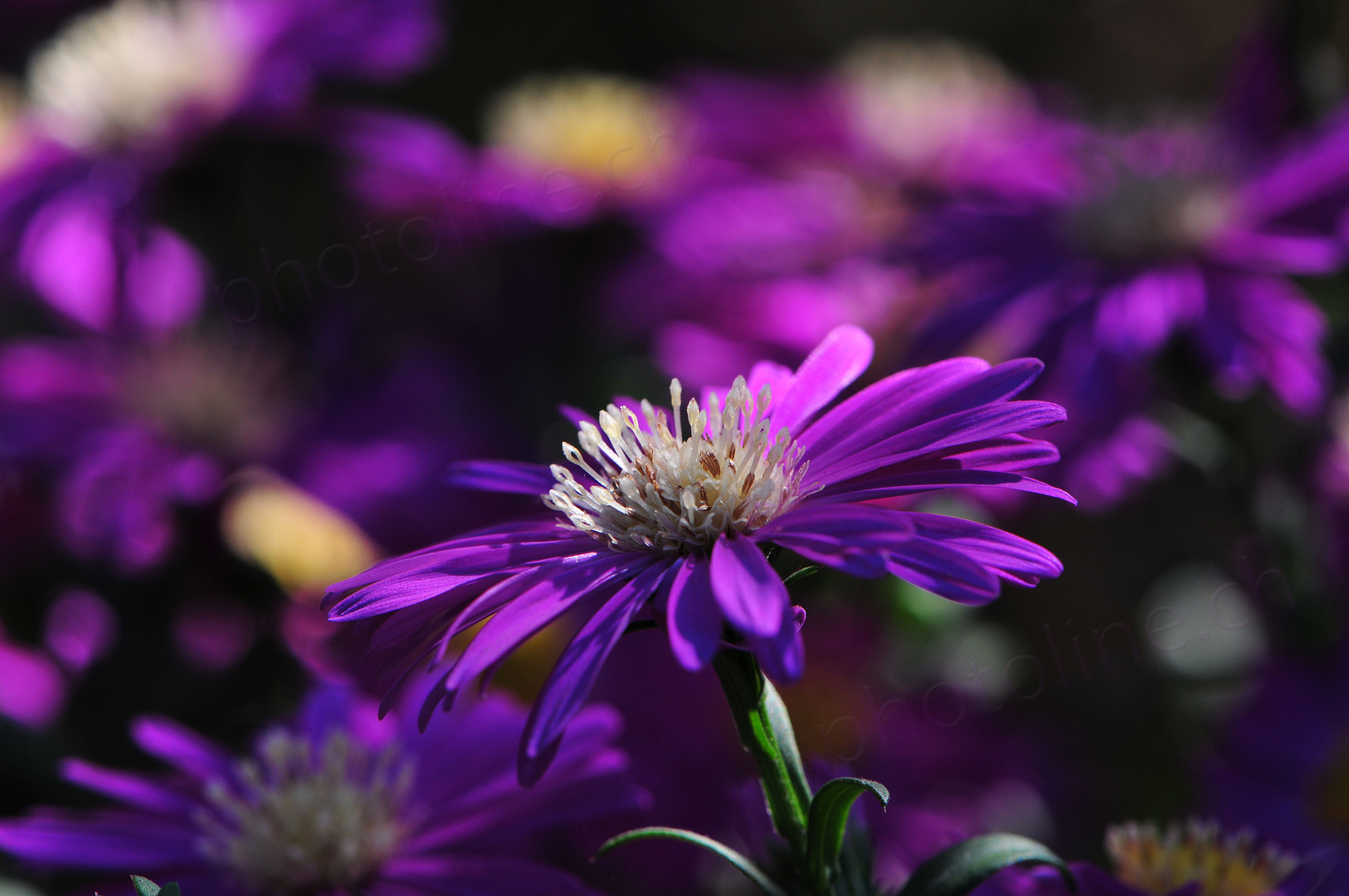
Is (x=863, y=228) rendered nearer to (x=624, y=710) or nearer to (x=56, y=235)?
(x=624, y=710)

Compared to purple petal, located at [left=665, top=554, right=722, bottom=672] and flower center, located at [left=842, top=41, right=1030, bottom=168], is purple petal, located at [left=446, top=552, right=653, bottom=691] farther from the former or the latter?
flower center, located at [left=842, top=41, right=1030, bottom=168]

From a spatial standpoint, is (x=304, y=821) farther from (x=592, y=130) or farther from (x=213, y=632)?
(x=592, y=130)

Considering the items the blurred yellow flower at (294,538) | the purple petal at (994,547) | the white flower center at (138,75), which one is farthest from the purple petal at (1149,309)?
the white flower center at (138,75)

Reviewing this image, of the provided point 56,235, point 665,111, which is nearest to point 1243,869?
point 56,235

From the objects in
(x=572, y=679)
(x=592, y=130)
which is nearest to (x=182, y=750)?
(x=572, y=679)

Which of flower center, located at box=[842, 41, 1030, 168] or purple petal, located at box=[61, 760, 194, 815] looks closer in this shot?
purple petal, located at box=[61, 760, 194, 815]

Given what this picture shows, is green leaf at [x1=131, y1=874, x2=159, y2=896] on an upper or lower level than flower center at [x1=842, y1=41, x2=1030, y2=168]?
lower

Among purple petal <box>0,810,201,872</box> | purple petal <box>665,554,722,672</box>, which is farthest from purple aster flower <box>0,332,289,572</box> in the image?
purple petal <box>665,554,722,672</box>

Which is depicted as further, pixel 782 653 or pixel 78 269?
pixel 78 269
